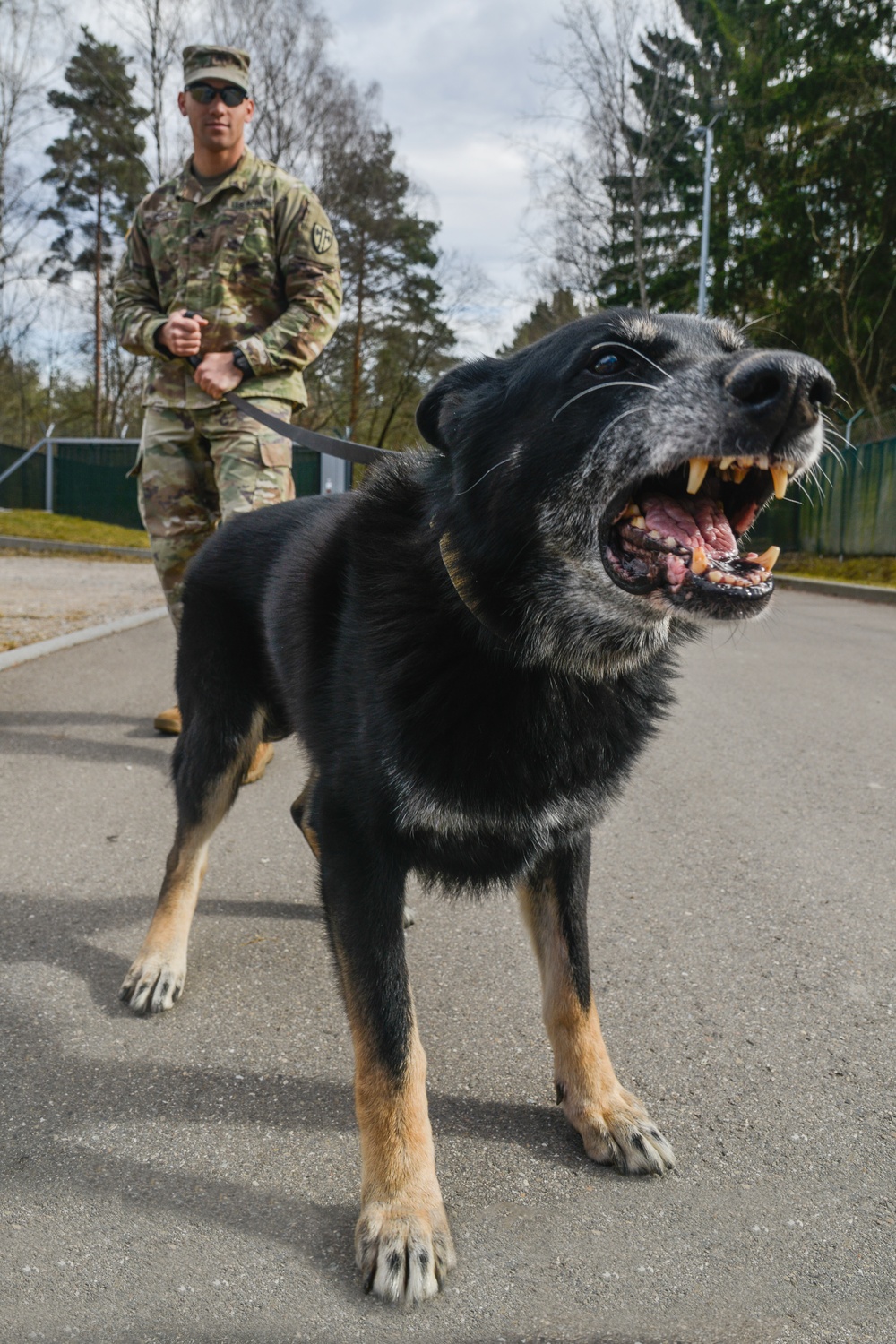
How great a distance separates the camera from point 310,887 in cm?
350

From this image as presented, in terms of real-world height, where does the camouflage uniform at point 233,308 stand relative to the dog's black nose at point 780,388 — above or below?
above

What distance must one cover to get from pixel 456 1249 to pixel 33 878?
2230mm

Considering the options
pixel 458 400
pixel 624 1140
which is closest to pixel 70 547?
pixel 458 400

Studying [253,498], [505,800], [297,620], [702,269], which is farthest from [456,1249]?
[702,269]

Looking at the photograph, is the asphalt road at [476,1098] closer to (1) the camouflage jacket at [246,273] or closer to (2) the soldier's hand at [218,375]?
(2) the soldier's hand at [218,375]

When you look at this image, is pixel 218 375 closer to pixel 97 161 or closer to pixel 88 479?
pixel 88 479

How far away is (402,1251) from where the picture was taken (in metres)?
1.71

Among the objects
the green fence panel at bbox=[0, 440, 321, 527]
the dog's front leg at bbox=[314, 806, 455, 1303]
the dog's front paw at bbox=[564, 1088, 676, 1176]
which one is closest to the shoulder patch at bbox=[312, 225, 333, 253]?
the dog's front leg at bbox=[314, 806, 455, 1303]

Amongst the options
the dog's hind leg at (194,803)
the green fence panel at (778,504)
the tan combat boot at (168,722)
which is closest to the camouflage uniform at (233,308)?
the tan combat boot at (168,722)

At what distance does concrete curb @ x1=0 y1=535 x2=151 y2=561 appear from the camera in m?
17.6

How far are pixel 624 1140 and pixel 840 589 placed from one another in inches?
589

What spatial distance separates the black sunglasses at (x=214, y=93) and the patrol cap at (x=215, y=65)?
1.0 inches

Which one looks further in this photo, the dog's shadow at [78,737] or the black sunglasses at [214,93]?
the dog's shadow at [78,737]

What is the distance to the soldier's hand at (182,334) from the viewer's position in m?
4.31
